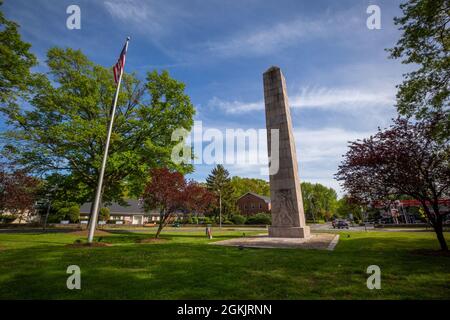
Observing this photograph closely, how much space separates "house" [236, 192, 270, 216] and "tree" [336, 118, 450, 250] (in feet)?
189

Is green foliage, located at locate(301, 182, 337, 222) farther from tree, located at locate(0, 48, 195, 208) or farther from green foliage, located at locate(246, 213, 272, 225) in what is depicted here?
tree, located at locate(0, 48, 195, 208)

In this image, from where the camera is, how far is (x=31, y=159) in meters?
21.7

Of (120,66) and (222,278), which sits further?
(120,66)

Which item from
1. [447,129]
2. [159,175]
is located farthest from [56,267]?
[447,129]

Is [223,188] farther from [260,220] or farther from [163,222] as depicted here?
[163,222]

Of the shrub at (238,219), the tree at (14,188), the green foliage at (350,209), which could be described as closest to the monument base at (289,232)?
the green foliage at (350,209)

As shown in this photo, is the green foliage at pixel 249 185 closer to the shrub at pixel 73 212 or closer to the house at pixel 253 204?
the house at pixel 253 204

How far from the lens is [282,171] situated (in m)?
19.9

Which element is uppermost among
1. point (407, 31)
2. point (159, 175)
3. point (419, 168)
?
point (407, 31)

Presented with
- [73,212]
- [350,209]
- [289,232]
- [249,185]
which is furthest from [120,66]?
[249,185]

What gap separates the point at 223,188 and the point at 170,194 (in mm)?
44981

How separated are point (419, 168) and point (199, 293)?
1226cm

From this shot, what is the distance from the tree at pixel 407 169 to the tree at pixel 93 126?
17925 mm
